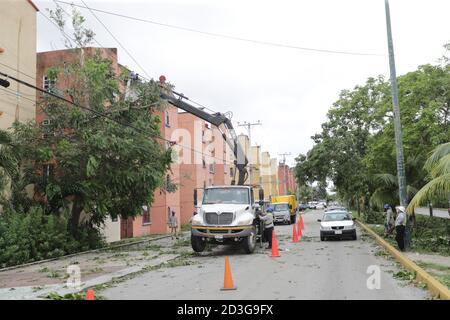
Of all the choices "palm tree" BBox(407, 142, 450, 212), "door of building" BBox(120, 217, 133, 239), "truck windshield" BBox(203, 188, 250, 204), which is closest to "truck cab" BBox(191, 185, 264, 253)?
"truck windshield" BBox(203, 188, 250, 204)

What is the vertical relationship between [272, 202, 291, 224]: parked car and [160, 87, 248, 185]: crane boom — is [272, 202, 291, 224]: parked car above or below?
below

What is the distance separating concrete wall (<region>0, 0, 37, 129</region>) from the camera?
742 inches

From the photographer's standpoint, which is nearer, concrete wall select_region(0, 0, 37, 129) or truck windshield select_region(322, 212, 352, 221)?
concrete wall select_region(0, 0, 37, 129)

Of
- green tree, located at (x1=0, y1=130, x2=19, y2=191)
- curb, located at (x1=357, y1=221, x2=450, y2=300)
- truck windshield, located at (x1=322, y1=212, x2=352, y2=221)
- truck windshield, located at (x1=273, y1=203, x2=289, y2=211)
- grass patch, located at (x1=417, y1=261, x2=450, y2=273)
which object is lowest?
grass patch, located at (x1=417, y1=261, x2=450, y2=273)

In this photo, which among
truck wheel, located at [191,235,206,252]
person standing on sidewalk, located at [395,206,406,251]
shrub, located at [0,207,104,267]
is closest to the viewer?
shrub, located at [0,207,104,267]

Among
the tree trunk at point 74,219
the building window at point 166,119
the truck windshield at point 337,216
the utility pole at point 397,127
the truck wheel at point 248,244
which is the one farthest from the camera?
the building window at point 166,119

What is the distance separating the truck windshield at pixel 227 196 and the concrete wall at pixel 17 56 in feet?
29.8

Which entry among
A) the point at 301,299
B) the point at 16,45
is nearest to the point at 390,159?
the point at 301,299

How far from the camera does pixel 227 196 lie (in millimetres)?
17766

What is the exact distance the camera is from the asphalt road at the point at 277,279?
9039mm

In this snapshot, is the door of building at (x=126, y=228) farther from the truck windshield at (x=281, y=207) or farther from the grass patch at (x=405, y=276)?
the grass patch at (x=405, y=276)

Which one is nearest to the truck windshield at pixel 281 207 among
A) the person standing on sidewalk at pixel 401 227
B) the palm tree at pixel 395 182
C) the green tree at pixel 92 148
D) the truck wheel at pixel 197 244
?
the palm tree at pixel 395 182

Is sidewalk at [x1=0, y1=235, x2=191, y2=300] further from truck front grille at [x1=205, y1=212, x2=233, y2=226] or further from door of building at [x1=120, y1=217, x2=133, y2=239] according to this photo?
door of building at [x1=120, y1=217, x2=133, y2=239]
